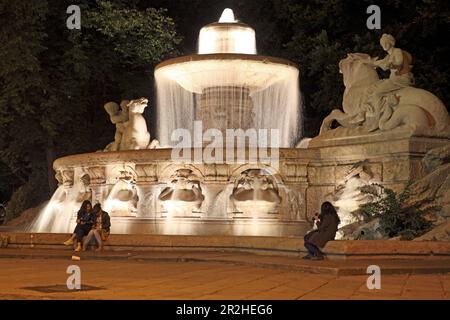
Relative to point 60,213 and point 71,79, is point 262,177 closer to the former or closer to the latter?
point 60,213

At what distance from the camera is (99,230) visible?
13039 millimetres

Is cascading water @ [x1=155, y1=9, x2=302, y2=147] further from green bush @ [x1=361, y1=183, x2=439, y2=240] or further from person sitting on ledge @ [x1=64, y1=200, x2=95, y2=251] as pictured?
green bush @ [x1=361, y1=183, x2=439, y2=240]

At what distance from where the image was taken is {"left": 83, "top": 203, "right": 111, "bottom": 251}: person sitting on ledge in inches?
509

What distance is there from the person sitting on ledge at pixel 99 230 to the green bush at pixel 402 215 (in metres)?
4.57

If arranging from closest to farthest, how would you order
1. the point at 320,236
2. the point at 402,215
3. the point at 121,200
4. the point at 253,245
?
1. the point at 320,236
2. the point at 253,245
3. the point at 402,215
4. the point at 121,200

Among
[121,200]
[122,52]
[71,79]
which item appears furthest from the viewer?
[122,52]

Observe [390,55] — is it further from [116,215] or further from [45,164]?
[45,164]

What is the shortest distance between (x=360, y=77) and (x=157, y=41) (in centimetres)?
1542

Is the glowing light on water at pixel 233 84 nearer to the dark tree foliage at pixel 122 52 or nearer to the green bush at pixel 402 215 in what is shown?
the dark tree foliage at pixel 122 52

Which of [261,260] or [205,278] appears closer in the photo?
[205,278]

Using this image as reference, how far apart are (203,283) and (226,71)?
33.3ft

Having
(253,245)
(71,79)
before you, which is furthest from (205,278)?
(71,79)

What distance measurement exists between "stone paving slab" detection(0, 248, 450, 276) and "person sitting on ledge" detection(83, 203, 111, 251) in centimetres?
41

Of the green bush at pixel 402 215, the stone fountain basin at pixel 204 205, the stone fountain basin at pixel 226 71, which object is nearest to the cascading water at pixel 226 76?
the stone fountain basin at pixel 226 71
